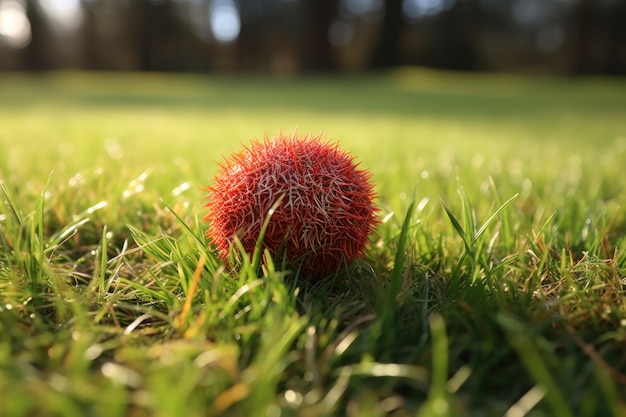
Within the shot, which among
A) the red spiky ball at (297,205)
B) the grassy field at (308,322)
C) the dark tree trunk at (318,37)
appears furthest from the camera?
the dark tree trunk at (318,37)

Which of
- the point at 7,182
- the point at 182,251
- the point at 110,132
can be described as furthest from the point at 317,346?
the point at 110,132

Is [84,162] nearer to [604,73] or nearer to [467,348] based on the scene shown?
[467,348]

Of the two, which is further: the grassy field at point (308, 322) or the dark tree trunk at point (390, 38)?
the dark tree trunk at point (390, 38)

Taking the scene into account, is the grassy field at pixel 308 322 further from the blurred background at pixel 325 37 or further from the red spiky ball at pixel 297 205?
the blurred background at pixel 325 37

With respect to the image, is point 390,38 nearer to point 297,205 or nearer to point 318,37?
point 318,37

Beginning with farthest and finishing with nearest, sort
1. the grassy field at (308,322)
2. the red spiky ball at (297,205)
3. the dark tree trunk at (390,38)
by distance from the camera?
1. the dark tree trunk at (390,38)
2. the red spiky ball at (297,205)
3. the grassy field at (308,322)

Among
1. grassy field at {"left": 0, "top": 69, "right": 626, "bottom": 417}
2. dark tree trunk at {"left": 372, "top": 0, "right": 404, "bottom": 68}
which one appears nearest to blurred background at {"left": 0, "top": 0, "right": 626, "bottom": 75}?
dark tree trunk at {"left": 372, "top": 0, "right": 404, "bottom": 68}

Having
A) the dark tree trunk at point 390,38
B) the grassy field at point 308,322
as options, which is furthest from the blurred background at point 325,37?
the grassy field at point 308,322

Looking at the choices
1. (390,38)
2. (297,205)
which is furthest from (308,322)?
(390,38)
